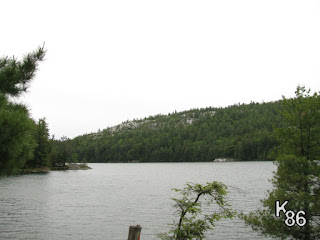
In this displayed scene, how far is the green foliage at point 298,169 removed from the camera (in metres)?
14.7

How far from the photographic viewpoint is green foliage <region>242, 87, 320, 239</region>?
48.3 feet

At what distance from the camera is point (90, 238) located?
23.0 m

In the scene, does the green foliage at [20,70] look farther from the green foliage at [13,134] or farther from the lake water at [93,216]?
the lake water at [93,216]

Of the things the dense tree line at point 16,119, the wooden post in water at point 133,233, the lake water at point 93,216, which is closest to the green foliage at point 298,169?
the lake water at point 93,216

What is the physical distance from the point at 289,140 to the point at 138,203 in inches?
1021

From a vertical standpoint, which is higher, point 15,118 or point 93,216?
point 15,118

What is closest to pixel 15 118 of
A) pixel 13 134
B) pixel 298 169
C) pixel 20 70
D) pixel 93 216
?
pixel 13 134

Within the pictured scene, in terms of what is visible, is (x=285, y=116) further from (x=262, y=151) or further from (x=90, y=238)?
(x=262, y=151)

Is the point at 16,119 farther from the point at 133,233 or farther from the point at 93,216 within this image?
the point at 93,216

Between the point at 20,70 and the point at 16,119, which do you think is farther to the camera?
the point at 20,70

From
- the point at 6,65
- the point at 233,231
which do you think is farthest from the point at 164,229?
the point at 6,65

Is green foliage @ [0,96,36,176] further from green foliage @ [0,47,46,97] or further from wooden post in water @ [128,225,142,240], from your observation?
wooden post in water @ [128,225,142,240]

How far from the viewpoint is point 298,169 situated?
598 inches

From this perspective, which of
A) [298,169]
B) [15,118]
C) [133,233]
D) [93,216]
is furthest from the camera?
[93,216]
